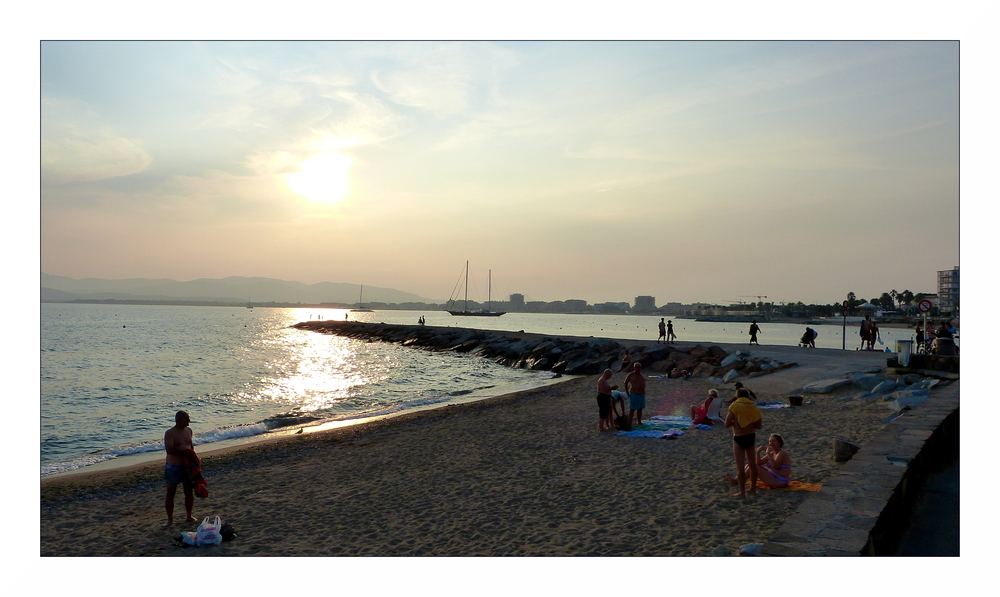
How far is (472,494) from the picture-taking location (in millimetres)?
8406

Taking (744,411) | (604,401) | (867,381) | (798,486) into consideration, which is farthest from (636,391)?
(867,381)

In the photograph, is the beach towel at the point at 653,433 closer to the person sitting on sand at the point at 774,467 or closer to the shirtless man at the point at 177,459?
the person sitting on sand at the point at 774,467

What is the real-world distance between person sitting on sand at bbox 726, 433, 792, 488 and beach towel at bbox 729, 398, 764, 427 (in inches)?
37.2

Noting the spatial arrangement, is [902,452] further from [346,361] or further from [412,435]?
[346,361]

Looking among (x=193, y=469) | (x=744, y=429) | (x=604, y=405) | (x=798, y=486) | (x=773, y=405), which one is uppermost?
(x=744, y=429)

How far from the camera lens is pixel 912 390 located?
1316 centimetres

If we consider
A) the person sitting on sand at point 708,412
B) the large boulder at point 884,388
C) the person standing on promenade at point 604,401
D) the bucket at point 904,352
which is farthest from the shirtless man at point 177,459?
the bucket at point 904,352

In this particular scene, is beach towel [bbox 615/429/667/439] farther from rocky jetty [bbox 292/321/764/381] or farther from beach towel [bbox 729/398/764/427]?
rocky jetty [bbox 292/321/764/381]

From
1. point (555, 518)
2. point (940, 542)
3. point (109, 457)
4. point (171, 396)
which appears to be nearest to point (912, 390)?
point (940, 542)

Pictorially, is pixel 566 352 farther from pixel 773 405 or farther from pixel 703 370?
pixel 773 405

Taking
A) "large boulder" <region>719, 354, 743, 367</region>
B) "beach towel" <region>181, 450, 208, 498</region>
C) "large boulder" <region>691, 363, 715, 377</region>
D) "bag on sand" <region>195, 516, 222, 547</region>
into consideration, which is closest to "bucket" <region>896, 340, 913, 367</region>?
"large boulder" <region>719, 354, 743, 367</region>

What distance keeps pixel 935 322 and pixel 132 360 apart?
48623mm

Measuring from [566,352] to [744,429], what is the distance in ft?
91.8

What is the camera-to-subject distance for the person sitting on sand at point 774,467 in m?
7.43
